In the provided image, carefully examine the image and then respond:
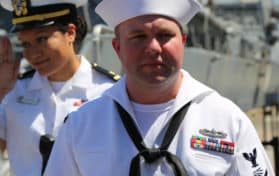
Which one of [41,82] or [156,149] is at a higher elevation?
[156,149]

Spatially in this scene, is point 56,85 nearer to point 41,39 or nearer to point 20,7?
point 41,39

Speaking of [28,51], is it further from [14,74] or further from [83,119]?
[83,119]

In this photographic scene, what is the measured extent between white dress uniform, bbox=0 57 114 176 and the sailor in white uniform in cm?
87

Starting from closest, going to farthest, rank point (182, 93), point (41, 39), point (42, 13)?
1. point (182, 93)
2. point (41, 39)
3. point (42, 13)

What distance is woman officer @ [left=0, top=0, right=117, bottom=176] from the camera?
10.3 feet

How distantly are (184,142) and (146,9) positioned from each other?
449 mm

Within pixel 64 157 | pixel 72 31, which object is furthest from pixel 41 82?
pixel 64 157

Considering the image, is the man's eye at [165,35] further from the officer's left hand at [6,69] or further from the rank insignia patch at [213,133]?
the officer's left hand at [6,69]

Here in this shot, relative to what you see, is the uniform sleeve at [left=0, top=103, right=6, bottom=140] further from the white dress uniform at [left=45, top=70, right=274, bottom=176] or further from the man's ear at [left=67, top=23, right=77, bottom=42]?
the white dress uniform at [left=45, top=70, right=274, bottom=176]

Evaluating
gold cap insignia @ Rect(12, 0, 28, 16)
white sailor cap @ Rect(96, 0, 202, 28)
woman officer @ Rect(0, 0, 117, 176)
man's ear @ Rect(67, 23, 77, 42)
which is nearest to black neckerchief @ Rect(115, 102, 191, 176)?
white sailor cap @ Rect(96, 0, 202, 28)

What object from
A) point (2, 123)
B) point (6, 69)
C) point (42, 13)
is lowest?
point (2, 123)

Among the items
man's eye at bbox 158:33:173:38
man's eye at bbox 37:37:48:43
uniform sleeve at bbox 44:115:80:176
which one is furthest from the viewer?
man's eye at bbox 37:37:48:43

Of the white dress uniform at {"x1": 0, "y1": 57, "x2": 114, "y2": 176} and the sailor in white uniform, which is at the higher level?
the sailor in white uniform

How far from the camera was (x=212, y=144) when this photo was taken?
2.25 m
